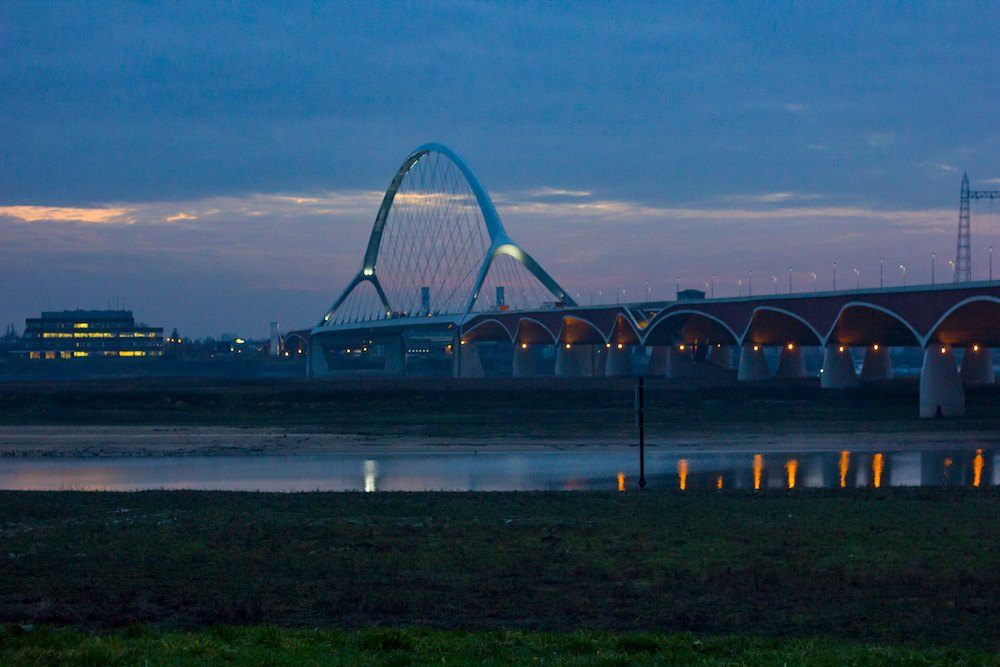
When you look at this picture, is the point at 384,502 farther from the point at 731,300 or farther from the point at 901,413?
the point at 731,300

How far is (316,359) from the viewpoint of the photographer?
170 m

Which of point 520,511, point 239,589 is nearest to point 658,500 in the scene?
point 520,511

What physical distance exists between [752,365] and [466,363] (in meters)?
46.0

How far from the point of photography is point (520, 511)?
23.8m

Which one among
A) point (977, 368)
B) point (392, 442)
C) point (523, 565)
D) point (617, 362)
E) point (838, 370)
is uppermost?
point (523, 565)

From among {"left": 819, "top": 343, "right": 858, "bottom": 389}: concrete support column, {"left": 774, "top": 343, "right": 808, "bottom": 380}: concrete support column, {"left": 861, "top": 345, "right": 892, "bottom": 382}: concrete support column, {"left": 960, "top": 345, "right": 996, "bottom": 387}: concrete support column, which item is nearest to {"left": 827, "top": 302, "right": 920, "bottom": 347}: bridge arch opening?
{"left": 819, "top": 343, "right": 858, "bottom": 389}: concrete support column

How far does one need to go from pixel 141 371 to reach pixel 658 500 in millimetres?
177933

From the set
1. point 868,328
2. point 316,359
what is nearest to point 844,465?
point 868,328

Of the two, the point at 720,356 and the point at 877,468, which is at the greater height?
the point at 720,356

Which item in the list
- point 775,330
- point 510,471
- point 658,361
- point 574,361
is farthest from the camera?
point 574,361

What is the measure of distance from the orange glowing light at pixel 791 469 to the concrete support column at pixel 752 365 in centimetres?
5471

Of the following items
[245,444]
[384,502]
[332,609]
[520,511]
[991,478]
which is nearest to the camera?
[332,609]

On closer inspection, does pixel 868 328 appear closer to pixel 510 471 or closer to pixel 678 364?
pixel 678 364

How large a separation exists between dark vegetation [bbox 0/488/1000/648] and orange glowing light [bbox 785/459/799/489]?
8.81m
